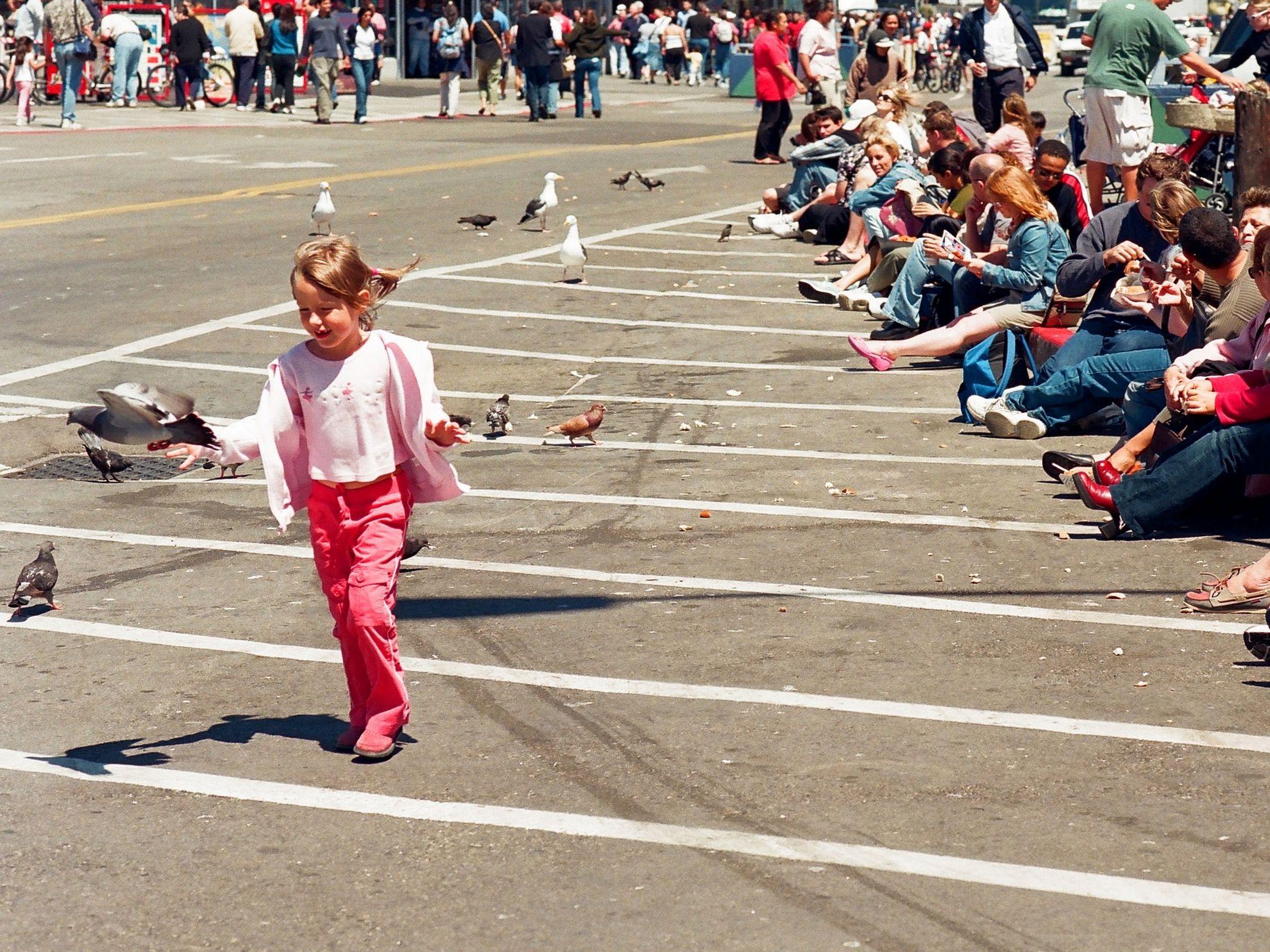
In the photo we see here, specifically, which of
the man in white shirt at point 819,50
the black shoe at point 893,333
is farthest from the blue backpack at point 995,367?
the man in white shirt at point 819,50

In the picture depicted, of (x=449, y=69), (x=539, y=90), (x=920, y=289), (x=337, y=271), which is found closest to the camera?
(x=337, y=271)

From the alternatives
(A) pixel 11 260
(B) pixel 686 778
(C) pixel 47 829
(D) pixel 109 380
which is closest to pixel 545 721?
(B) pixel 686 778

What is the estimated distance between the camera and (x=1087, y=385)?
909 centimetres

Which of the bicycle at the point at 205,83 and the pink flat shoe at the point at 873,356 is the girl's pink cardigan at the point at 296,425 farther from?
the bicycle at the point at 205,83

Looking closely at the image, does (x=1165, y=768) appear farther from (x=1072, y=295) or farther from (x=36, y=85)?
(x=36, y=85)

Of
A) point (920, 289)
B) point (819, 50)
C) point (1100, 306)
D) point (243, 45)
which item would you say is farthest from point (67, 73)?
point (1100, 306)

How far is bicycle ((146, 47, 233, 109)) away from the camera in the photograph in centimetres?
3609

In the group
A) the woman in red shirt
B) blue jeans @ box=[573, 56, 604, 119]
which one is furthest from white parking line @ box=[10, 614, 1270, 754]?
blue jeans @ box=[573, 56, 604, 119]

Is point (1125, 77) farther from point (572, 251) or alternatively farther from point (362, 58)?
point (362, 58)

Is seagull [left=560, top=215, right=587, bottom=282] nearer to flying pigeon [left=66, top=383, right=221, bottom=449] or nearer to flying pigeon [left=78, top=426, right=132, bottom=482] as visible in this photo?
flying pigeon [left=78, top=426, right=132, bottom=482]

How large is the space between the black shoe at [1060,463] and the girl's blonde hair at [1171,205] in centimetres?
148

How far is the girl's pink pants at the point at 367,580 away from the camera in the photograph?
5.16 metres

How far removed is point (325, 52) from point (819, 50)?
11745 millimetres

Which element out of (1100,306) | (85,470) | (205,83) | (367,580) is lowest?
(85,470)
